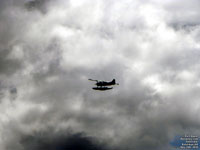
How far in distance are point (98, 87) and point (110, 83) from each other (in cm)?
636

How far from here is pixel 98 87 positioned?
134 meters

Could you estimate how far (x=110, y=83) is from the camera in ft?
443
